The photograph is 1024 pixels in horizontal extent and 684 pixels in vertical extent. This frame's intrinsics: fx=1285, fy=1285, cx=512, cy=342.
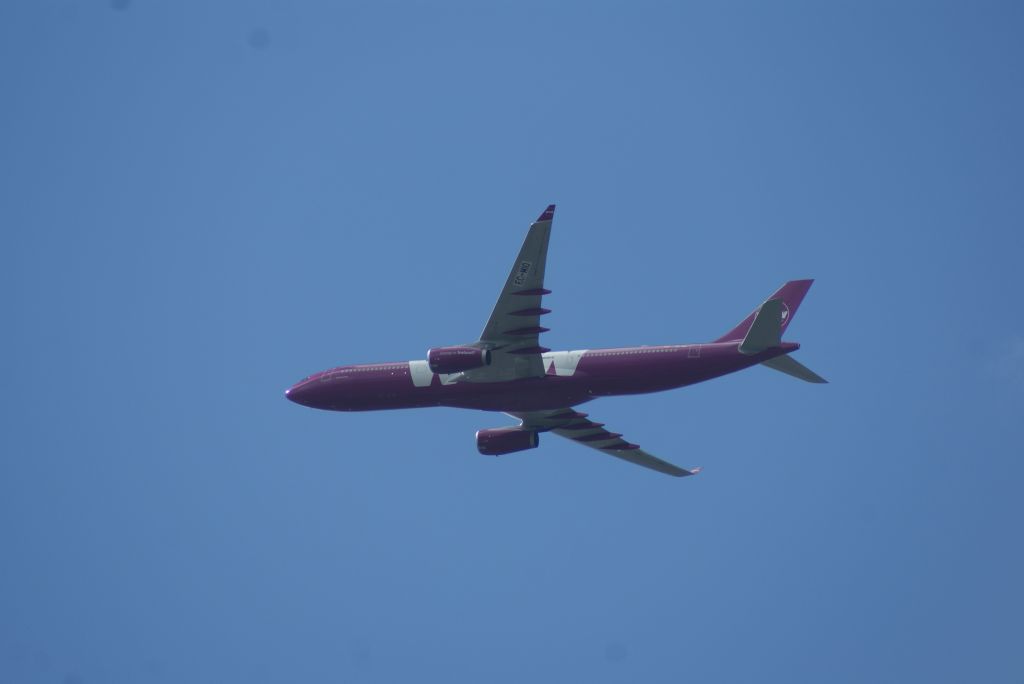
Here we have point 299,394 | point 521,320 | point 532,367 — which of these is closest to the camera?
point 521,320

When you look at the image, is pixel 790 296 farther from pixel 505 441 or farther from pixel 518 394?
pixel 505 441

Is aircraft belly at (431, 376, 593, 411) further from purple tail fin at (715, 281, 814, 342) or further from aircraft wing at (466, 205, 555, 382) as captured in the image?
purple tail fin at (715, 281, 814, 342)

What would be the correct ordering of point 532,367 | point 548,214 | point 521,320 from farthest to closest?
1. point 532,367
2. point 521,320
3. point 548,214

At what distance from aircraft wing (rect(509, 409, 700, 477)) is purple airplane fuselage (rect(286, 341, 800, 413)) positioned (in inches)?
133

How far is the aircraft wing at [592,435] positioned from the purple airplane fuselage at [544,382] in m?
3.38

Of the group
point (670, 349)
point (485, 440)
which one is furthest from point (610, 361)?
point (485, 440)

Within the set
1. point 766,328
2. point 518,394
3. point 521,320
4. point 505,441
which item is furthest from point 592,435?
point 766,328

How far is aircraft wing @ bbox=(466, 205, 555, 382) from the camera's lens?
51156 mm

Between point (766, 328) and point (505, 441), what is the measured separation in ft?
52.4

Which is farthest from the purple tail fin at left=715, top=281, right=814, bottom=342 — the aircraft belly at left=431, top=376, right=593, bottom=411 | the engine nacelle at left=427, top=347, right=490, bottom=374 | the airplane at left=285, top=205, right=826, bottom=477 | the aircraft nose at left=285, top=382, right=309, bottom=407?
the aircraft nose at left=285, top=382, right=309, bottom=407

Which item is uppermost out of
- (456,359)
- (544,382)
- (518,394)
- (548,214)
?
(548,214)

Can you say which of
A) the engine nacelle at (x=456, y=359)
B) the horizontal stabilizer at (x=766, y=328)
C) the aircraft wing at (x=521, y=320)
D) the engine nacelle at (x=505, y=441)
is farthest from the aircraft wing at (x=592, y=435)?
the horizontal stabilizer at (x=766, y=328)

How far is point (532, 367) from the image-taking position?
2211 inches

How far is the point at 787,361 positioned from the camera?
176 feet
